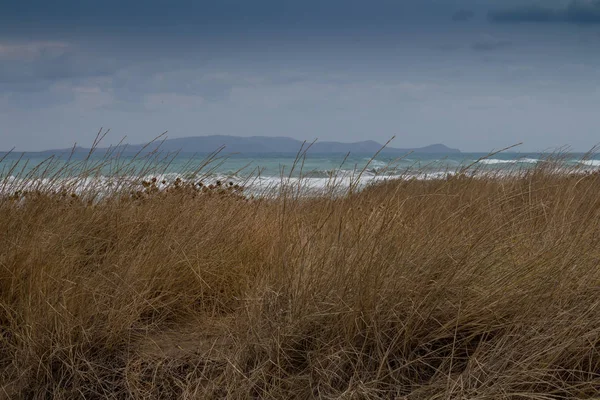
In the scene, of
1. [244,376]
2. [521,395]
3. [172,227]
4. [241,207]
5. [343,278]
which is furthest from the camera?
[241,207]

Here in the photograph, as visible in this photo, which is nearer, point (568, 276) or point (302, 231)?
point (568, 276)

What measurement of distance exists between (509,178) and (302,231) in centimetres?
382

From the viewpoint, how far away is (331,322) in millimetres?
2619

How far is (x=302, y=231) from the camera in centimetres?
349

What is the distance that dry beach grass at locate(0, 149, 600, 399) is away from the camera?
2512 millimetres

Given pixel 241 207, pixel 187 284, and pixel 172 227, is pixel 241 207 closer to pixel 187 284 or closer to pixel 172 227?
pixel 172 227

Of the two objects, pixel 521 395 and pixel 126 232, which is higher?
pixel 126 232

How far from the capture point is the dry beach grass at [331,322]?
251 cm

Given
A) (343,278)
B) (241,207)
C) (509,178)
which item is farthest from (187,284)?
(509,178)

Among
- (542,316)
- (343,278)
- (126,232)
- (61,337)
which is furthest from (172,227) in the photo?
(542,316)

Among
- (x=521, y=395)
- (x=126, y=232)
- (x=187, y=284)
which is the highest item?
(x=126, y=232)

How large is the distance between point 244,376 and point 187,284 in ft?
3.66

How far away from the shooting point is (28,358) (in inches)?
110

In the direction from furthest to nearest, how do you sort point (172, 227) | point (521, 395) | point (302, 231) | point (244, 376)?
point (172, 227)
point (302, 231)
point (244, 376)
point (521, 395)
